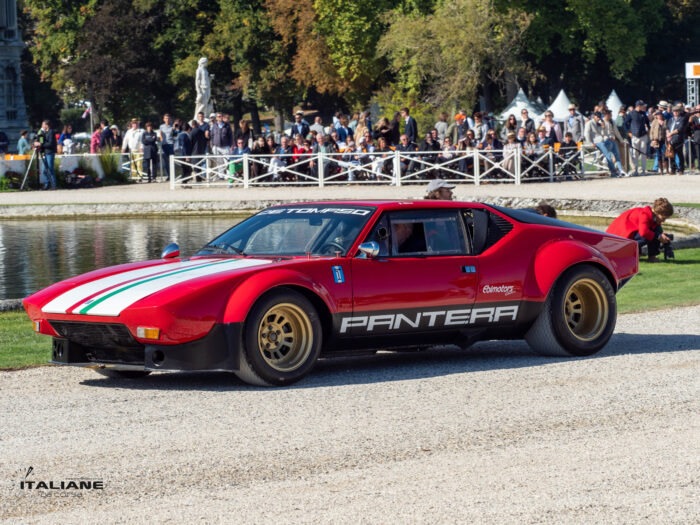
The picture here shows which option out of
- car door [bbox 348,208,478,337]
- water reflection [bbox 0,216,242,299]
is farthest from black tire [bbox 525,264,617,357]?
water reflection [bbox 0,216,242,299]

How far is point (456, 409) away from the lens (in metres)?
7.55

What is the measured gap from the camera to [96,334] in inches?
327

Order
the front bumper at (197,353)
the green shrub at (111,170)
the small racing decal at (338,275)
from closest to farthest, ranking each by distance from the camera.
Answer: the front bumper at (197,353) < the small racing decal at (338,275) < the green shrub at (111,170)

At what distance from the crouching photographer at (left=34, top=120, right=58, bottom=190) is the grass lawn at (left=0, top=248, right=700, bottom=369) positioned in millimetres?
22148

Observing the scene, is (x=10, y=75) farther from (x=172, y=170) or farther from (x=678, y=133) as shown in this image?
(x=678, y=133)

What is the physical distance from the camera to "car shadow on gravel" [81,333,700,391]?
28.3ft

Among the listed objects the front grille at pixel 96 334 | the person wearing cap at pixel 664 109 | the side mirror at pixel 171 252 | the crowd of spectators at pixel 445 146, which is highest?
the person wearing cap at pixel 664 109

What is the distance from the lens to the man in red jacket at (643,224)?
622 inches

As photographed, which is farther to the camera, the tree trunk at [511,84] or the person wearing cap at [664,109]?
the tree trunk at [511,84]

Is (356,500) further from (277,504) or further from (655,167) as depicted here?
(655,167)

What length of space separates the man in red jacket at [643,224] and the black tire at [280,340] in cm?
830

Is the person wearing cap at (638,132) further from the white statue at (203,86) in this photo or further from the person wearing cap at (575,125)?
the white statue at (203,86)

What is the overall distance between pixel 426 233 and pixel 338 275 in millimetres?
1003

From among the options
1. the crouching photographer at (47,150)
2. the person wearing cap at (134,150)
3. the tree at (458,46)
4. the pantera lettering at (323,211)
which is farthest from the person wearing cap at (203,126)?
the pantera lettering at (323,211)
